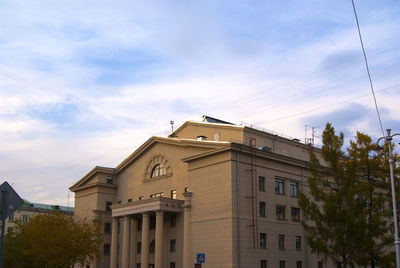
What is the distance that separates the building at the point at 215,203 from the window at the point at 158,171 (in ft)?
0.41

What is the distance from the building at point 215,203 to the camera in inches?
1766

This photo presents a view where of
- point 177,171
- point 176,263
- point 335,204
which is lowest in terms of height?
point 176,263

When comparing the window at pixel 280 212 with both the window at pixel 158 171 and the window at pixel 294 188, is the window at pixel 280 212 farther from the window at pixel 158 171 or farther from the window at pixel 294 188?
the window at pixel 158 171

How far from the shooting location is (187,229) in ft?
158

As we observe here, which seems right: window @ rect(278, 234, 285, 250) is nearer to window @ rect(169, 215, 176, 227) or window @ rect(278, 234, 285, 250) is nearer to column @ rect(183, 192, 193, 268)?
column @ rect(183, 192, 193, 268)

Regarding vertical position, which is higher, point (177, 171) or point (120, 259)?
point (177, 171)

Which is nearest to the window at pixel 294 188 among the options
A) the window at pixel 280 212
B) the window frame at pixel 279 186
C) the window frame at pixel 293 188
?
the window frame at pixel 293 188

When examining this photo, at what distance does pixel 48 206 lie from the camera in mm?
129750

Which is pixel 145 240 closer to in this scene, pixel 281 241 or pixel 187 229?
pixel 187 229

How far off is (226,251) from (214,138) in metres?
15.3

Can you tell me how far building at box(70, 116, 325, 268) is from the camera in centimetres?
4484

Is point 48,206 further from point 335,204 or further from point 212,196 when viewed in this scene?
point 335,204

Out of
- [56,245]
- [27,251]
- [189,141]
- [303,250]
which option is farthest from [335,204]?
[27,251]

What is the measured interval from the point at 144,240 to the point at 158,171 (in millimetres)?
9684
